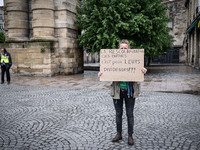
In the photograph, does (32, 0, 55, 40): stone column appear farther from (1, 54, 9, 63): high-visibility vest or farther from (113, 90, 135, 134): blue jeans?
(113, 90, 135, 134): blue jeans

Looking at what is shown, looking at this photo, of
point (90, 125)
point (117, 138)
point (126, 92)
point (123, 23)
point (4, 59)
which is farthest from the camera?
point (123, 23)

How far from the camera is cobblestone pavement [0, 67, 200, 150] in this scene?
11.1 feet

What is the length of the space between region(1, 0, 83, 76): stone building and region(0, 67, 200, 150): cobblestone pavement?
8631 mm

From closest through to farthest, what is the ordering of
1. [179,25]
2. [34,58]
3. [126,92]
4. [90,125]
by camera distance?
[126,92] → [90,125] → [34,58] → [179,25]

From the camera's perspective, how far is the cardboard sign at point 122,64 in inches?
132

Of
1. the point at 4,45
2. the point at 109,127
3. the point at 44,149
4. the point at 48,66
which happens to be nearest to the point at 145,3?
the point at 48,66

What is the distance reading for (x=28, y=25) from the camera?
55.5 feet

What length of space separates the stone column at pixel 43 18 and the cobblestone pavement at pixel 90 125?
9474 millimetres

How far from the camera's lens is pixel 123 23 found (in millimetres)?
13117

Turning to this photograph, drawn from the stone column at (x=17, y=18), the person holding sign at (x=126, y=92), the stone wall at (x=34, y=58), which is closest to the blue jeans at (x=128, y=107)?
the person holding sign at (x=126, y=92)

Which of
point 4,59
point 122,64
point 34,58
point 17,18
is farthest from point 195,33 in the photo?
point 122,64

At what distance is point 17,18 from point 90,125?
14.5 meters

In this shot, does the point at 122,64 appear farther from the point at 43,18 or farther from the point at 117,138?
the point at 43,18

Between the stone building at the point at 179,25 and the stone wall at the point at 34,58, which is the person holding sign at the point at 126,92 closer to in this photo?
the stone wall at the point at 34,58
